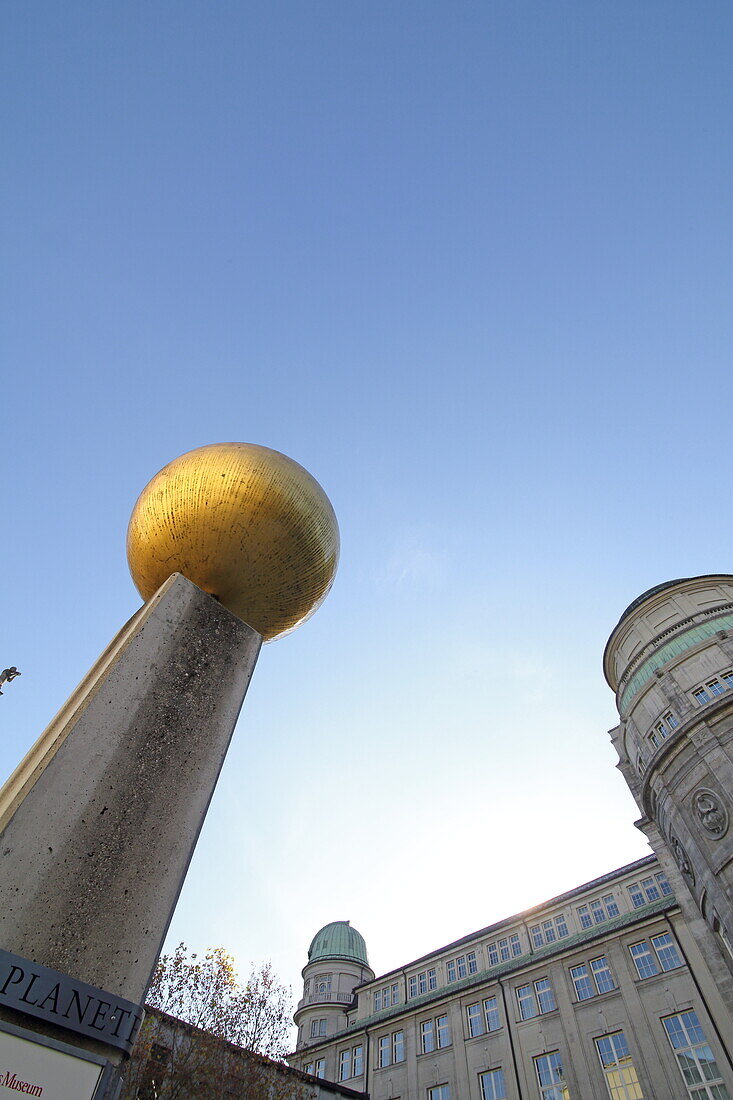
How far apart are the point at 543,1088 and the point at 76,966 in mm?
42398

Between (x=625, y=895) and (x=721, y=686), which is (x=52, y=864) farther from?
(x=625, y=895)

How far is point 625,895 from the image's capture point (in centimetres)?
3925

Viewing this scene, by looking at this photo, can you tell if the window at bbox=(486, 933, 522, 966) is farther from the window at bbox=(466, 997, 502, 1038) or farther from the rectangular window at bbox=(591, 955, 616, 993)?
the rectangular window at bbox=(591, 955, 616, 993)

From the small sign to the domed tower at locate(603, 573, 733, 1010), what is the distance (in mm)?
27996

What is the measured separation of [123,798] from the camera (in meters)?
4.57

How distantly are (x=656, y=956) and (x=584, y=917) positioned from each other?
23.5 ft

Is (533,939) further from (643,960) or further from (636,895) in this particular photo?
(643,960)

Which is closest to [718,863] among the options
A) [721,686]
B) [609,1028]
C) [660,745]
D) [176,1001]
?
[660,745]

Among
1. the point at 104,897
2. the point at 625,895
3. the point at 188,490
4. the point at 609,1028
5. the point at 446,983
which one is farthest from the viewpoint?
the point at 446,983

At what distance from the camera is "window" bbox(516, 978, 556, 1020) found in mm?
36562

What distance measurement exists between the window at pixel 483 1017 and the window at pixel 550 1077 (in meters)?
3.80

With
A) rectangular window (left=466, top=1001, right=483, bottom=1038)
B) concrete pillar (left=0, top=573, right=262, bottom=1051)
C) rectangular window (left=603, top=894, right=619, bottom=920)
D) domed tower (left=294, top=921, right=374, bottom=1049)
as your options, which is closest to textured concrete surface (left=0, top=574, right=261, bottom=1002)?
concrete pillar (left=0, top=573, right=262, bottom=1051)

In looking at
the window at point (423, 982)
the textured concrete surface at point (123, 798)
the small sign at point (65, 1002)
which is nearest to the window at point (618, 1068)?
the window at point (423, 982)

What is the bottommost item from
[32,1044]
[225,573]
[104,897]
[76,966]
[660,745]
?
[32,1044]
